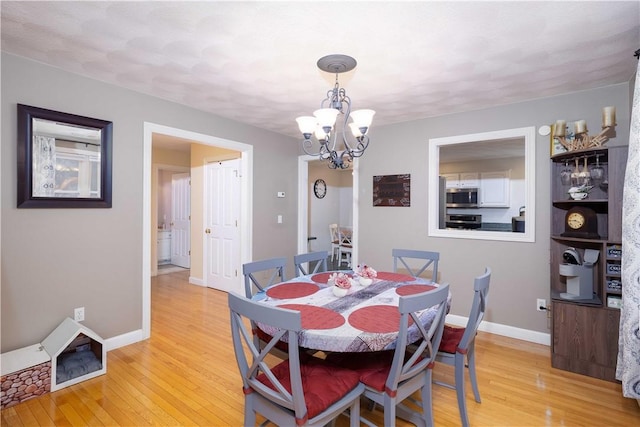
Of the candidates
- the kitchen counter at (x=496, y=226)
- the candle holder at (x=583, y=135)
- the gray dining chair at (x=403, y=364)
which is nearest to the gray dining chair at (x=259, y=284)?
the gray dining chair at (x=403, y=364)

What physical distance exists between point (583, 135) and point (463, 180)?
13.1 feet

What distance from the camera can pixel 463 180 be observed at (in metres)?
6.53

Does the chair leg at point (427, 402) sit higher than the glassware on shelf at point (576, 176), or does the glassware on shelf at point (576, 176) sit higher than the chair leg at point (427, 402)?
the glassware on shelf at point (576, 176)

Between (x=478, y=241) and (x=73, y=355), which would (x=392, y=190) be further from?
(x=73, y=355)

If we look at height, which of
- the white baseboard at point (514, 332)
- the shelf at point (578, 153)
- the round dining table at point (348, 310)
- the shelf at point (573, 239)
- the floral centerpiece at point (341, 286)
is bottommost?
the white baseboard at point (514, 332)

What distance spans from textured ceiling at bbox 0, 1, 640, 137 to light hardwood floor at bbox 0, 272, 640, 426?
2.37m

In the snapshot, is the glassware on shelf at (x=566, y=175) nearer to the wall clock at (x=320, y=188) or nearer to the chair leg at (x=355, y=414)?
the chair leg at (x=355, y=414)

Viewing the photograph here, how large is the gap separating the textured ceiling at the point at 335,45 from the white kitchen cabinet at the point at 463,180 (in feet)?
11.8

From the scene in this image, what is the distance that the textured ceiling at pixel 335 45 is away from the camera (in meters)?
1.69

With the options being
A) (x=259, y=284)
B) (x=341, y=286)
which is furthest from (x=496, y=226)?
(x=259, y=284)

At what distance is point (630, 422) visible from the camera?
74.9 inches

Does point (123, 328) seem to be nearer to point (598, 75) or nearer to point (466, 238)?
point (466, 238)

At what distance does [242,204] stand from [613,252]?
3728 mm

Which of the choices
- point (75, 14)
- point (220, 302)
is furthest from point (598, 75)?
point (220, 302)
